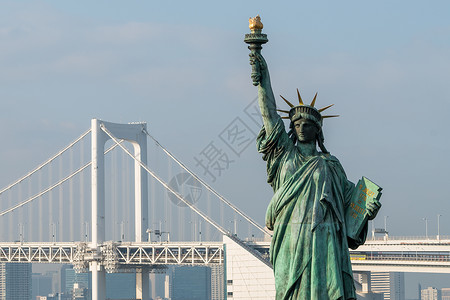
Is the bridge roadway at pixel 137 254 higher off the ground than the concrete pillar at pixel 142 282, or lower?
higher

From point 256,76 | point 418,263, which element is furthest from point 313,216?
point 418,263

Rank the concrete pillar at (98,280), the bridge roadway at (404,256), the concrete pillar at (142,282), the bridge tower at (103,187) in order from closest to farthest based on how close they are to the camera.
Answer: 1. the bridge roadway at (404,256)
2. the bridge tower at (103,187)
3. the concrete pillar at (98,280)
4. the concrete pillar at (142,282)

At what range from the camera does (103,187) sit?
226ft

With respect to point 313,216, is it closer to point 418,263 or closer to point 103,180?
point 418,263

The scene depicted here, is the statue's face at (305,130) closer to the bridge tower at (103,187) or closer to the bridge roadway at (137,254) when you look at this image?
the bridge tower at (103,187)

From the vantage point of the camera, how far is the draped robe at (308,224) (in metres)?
13.1

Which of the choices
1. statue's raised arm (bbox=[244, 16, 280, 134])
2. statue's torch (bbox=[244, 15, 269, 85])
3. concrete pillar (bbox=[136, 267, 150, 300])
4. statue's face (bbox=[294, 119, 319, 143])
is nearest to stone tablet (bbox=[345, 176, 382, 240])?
statue's face (bbox=[294, 119, 319, 143])

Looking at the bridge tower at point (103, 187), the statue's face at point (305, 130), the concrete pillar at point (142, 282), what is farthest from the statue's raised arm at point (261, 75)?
the concrete pillar at point (142, 282)

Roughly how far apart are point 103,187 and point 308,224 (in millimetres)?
56419

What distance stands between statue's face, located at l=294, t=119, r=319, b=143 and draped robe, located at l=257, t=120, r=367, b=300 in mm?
159

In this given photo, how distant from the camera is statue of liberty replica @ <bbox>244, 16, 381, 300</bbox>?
13.1 metres

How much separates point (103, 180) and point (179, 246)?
21.3 ft

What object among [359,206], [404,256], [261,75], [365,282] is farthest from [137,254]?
[359,206]

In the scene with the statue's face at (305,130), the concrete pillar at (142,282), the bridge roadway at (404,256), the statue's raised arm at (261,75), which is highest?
the statue's raised arm at (261,75)
